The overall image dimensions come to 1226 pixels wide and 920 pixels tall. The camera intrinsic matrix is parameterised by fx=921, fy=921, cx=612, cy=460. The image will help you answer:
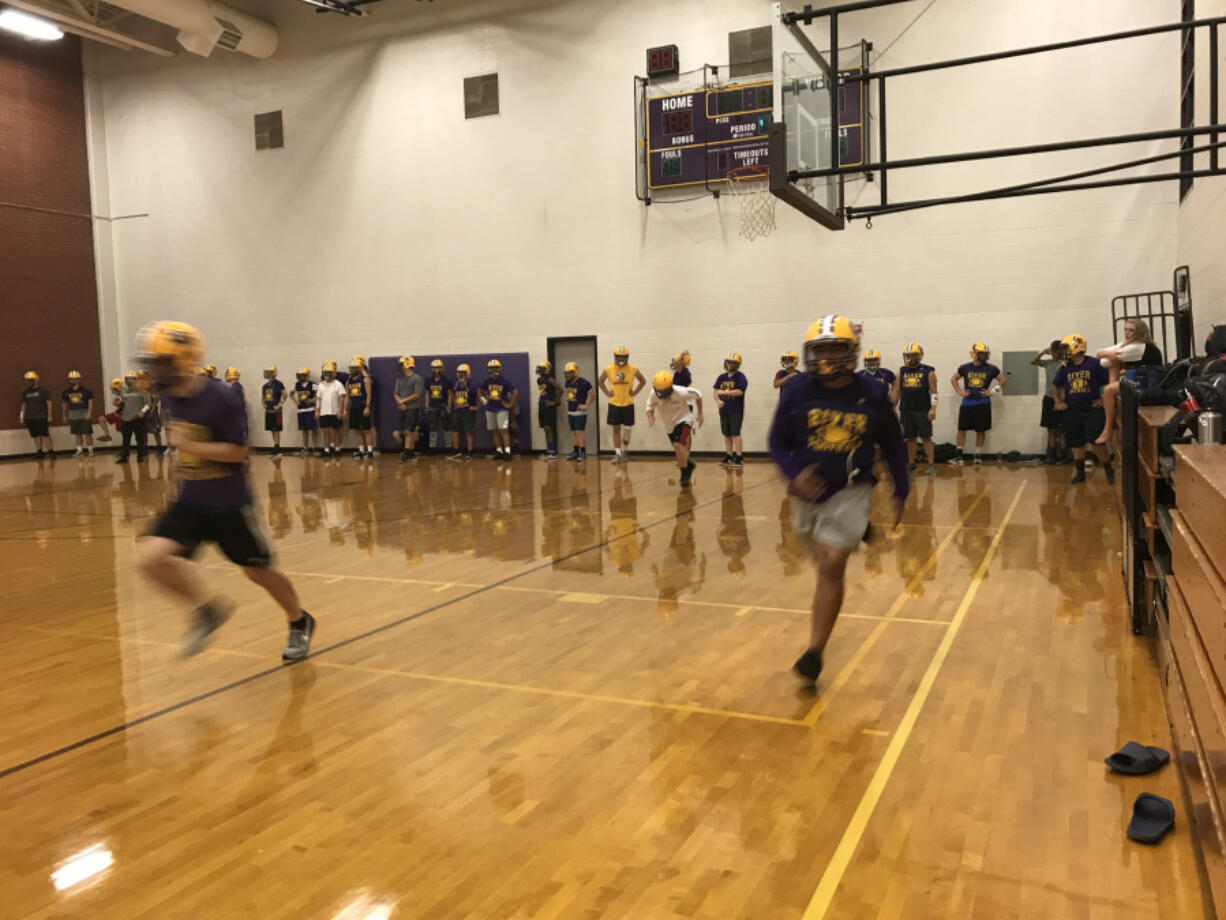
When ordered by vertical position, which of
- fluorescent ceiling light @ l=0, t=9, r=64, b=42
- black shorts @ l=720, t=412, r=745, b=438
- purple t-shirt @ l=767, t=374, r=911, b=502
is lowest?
black shorts @ l=720, t=412, r=745, b=438

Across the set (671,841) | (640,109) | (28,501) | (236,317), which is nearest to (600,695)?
(671,841)

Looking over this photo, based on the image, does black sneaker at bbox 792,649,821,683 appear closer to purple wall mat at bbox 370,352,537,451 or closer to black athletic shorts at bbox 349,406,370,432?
purple wall mat at bbox 370,352,537,451

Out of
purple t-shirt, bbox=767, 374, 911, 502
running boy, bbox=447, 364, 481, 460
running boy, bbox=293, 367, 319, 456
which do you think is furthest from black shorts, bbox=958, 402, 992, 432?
running boy, bbox=293, 367, 319, 456

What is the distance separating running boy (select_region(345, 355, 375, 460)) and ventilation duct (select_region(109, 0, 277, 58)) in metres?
7.46

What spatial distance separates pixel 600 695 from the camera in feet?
15.3

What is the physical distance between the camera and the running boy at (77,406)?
2178 cm

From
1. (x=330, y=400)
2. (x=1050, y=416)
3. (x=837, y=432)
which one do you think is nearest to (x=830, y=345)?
(x=837, y=432)

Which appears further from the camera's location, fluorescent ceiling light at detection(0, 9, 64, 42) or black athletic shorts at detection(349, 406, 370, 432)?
black athletic shorts at detection(349, 406, 370, 432)

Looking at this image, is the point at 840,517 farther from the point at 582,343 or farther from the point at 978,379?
the point at 582,343

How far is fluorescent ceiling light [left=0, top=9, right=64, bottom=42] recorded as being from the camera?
731 inches

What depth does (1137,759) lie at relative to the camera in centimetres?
358

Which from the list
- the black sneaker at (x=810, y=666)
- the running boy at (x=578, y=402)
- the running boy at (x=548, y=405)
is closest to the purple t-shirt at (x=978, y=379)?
the running boy at (x=578, y=402)

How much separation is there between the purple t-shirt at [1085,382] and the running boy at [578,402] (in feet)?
28.3

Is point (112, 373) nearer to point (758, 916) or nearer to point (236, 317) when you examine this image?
point (236, 317)
